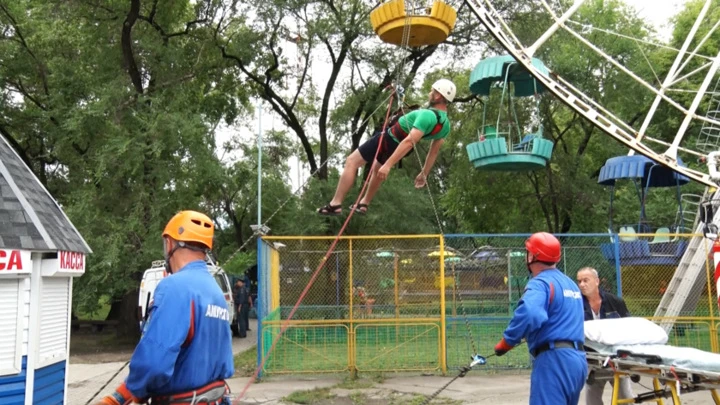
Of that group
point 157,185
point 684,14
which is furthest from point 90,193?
point 684,14

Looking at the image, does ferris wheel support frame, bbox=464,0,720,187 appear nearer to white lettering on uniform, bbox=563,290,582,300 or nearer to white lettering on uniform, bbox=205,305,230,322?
white lettering on uniform, bbox=563,290,582,300

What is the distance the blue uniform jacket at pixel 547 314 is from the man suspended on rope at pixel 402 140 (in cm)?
216

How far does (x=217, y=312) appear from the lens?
3.59 metres

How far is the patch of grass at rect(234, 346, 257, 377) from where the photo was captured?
13181mm

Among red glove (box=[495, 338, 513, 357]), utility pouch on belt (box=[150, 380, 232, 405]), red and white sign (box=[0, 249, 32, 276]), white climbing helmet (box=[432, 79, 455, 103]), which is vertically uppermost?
white climbing helmet (box=[432, 79, 455, 103])

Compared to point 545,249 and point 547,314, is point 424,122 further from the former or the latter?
point 547,314

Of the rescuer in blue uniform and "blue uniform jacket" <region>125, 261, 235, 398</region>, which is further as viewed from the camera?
the rescuer in blue uniform

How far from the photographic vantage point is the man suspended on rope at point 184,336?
3279mm

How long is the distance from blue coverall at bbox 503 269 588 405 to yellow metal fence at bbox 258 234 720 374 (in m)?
6.25

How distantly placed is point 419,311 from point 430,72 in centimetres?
1117

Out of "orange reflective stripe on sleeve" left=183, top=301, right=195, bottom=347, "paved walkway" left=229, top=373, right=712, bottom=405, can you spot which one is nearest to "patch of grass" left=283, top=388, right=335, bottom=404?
"paved walkway" left=229, top=373, right=712, bottom=405

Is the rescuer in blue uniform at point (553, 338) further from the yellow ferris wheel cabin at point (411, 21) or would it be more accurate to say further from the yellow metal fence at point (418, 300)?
the yellow metal fence at point (418, 300)

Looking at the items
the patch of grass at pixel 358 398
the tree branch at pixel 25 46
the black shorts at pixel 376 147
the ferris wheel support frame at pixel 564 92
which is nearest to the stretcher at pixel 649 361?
the black shorts at pixel 376 147

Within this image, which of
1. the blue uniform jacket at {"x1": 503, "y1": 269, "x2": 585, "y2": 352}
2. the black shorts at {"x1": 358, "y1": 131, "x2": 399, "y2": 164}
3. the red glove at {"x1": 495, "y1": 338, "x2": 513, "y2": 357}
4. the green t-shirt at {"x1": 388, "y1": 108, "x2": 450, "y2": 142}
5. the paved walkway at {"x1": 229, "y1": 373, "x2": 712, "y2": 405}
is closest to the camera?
the blue uniform jacket at {"x1": 503, "y1": 269, "x2": 585, "y2": 352}
